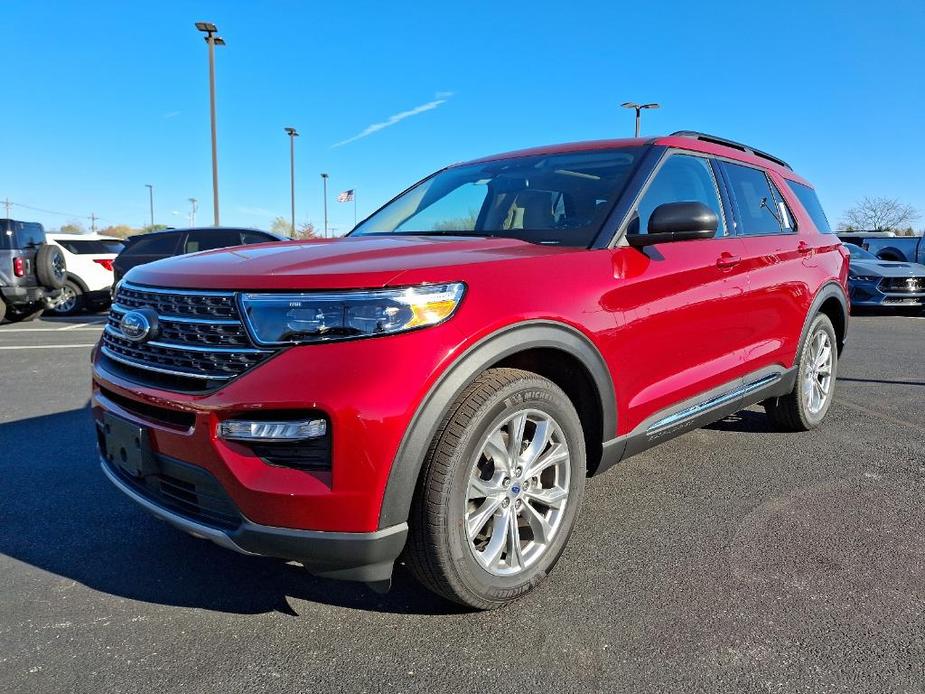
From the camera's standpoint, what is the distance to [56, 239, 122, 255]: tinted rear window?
523 inches

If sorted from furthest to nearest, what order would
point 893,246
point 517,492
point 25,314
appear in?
point 893,246 → point 25,314 → point 517,492

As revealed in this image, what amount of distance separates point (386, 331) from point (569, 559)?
1.41 m

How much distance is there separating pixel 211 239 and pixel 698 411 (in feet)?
30.9

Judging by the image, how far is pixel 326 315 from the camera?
6.63 ft

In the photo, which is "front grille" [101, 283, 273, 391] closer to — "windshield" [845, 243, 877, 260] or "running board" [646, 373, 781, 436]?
"running board" [646, 373, 781, 436]

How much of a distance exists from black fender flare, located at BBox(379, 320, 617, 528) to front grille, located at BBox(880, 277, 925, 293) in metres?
13.0

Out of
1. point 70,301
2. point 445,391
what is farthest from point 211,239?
point 445,391

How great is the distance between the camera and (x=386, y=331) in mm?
2018

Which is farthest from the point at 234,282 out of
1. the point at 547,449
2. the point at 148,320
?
the point at 547,449

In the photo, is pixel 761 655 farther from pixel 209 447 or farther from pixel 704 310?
pixel 209 447

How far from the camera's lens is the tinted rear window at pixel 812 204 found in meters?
4.67

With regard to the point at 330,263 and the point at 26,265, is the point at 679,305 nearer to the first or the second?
the point at 330,263

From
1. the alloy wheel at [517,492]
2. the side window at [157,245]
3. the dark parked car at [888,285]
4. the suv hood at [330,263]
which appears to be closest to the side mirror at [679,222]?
the suv hood at [330,263]

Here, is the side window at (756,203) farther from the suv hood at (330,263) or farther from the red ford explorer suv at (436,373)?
the suv hood at (330,263)
